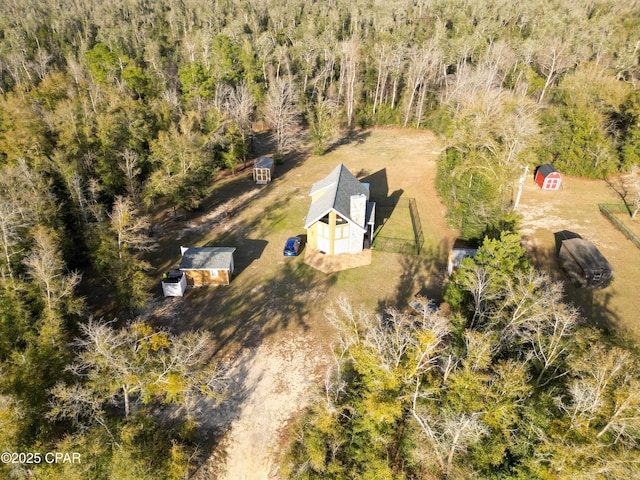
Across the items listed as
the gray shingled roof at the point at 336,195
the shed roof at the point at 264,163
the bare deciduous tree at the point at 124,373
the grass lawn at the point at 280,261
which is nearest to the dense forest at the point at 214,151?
the bare deciduous tree at the point at 124,373

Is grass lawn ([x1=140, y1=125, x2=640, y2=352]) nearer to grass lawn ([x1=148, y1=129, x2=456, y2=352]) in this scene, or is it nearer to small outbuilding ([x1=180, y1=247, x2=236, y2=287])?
grass lawn ([x1=148, y1=129, x2=456, y2=352])

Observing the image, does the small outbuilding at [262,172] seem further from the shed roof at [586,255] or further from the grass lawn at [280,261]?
the shed roof at [586,255]

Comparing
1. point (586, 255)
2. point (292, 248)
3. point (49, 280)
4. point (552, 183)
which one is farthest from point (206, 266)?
point (552, 183)

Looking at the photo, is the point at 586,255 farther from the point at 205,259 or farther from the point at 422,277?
the point at 205,259

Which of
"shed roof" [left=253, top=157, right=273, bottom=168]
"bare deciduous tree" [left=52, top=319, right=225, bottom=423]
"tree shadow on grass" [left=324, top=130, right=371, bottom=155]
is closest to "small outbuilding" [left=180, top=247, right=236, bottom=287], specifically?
"bare deciduous tree" [left=52, top=319, right=225, bottom=423]

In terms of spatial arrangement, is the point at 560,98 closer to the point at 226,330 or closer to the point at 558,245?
the point at 558,245

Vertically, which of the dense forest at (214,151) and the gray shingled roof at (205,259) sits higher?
the dense forest at (214,151)

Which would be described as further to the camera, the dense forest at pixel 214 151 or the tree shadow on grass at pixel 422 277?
the tree shadow on grass at pixel 422 277
